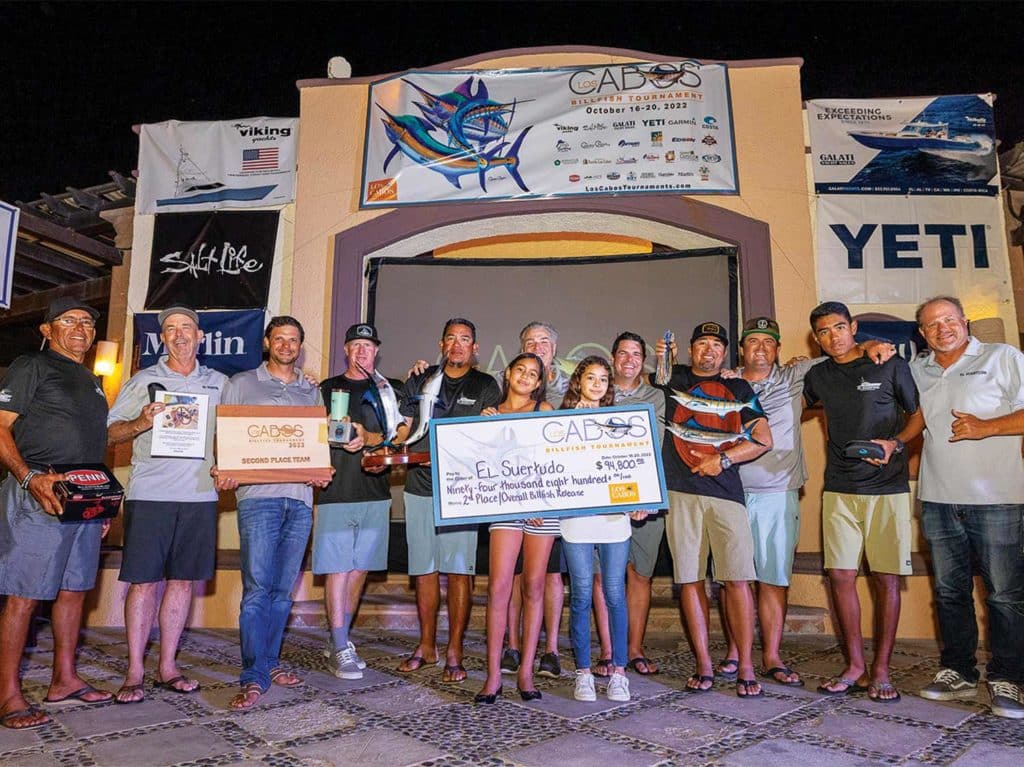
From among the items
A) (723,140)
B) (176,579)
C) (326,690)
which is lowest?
(326,690)

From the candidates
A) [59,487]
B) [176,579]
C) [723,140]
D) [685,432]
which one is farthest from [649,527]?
[723,140]

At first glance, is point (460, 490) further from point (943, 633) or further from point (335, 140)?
point (335, 140)

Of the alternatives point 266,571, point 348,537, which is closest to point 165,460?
point 266,571

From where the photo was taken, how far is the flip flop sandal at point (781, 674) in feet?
11.6

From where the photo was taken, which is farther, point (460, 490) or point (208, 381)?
point (208, 381)

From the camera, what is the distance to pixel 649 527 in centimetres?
391

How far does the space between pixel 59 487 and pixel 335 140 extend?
423cm

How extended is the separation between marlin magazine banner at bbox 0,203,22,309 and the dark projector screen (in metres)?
2.65

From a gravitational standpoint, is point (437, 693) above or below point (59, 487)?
below

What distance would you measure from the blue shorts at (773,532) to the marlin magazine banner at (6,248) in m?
5.21

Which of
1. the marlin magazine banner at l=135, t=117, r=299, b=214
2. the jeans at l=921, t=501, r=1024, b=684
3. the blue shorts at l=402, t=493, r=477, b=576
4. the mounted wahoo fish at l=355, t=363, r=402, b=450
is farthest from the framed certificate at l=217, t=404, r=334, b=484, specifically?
the marlin magazine banner at l=135, t=117, r=299, b=214

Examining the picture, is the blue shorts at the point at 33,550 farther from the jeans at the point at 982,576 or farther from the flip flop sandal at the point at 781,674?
the jeans at the point at 982,576

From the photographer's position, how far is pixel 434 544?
387 centimetres

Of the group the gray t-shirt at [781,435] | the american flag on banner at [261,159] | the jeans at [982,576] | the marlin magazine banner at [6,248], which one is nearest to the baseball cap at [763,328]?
the gray t-shirt at [781,435]
